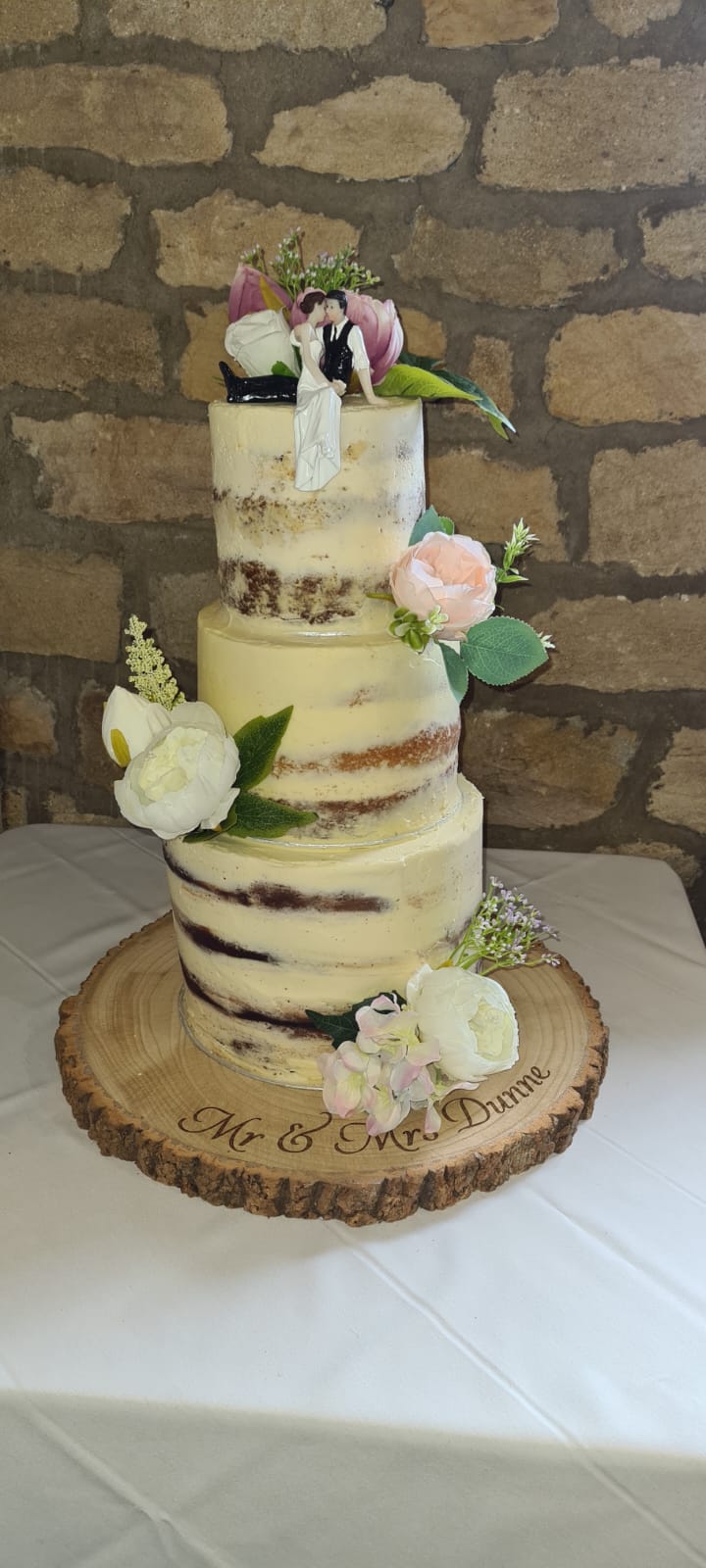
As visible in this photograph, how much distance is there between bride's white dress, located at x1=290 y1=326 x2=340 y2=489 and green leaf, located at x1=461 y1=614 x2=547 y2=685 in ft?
0.55

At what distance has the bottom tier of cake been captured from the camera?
89cm

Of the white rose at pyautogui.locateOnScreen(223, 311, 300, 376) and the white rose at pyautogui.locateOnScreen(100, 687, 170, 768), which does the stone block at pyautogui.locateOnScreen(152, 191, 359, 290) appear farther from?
the white rose at pyautogui.locateOnScreen(100, 687, 170, 768)

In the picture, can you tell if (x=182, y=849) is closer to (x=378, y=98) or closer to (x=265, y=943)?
(x=265, y=943)

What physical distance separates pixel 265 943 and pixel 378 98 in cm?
90

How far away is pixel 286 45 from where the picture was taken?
121 centimetres

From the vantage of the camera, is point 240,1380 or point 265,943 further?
point 265,943

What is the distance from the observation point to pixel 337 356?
2.73 feet

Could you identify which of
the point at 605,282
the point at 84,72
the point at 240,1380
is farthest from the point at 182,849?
the point at 84,72

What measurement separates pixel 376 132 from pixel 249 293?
45cm

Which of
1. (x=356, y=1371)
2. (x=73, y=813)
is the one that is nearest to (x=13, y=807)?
(x=73, y=813)

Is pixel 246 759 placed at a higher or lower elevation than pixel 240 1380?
higher

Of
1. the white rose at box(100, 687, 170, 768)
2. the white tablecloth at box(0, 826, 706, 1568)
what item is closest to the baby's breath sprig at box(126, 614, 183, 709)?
the white rose at box(100, 687, 170, 768)

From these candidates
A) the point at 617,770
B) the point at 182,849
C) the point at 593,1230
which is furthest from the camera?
the point at 617,770

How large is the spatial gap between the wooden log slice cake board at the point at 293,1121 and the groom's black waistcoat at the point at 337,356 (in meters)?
0.57
